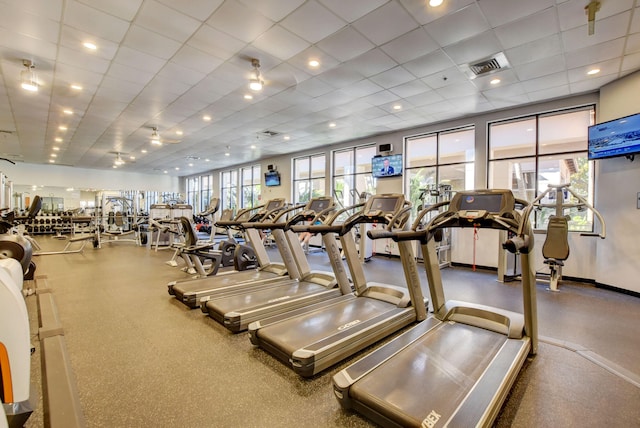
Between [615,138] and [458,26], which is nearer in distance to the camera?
[458,26]

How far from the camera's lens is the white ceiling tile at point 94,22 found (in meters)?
3.33

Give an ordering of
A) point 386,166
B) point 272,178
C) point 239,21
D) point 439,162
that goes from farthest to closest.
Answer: point 272,178, point 386,166, point 439,162, point 239,21

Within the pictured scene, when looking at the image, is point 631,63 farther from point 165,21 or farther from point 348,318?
point 165,21

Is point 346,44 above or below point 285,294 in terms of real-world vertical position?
above

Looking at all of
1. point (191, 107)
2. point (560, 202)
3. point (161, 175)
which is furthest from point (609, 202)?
point (161, 175)

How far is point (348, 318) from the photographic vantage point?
3039 millimetres

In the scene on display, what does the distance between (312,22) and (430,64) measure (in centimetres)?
202

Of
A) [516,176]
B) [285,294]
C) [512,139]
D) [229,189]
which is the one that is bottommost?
[285,294]

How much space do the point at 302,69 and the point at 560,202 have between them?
4.91m

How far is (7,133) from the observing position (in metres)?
8.81

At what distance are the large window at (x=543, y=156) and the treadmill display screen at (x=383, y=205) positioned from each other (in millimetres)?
4389

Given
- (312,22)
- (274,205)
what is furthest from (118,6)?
(274,205)

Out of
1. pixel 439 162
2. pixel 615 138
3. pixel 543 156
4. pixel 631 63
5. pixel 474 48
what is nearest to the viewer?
pixel 474 48

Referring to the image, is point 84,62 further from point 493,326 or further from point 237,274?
point 493,326
